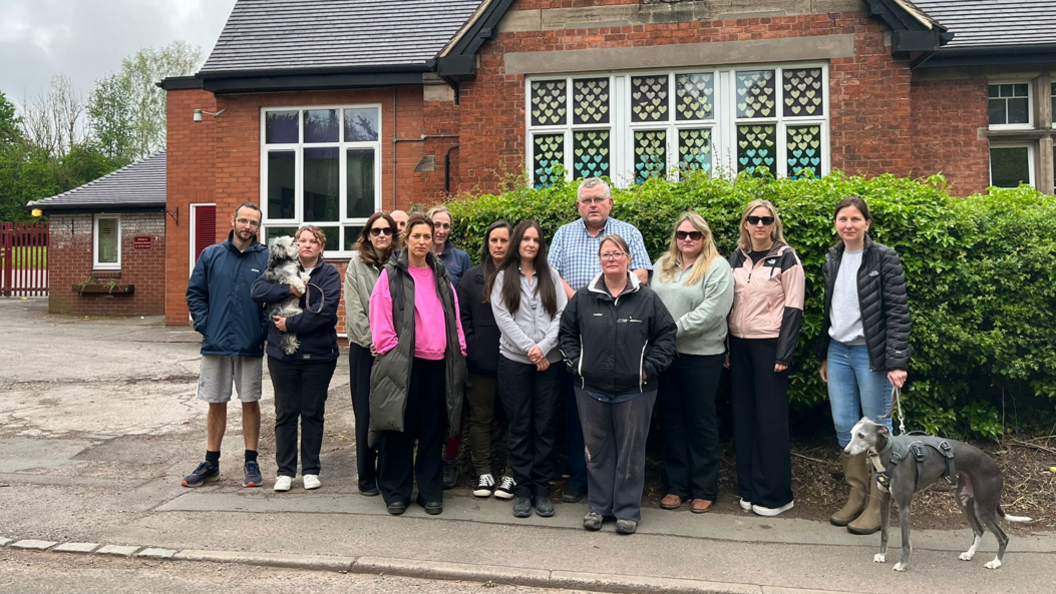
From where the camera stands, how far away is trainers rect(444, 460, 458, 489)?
19.9ft

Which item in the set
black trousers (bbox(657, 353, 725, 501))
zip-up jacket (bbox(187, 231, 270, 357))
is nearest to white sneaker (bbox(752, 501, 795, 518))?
black trousers (bbox(657, 353, 725, 501))

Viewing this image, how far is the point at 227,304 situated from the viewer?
19.5ft

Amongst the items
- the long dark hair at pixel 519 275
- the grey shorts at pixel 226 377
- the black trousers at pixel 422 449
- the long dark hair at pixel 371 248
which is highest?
the long dark hair at pixel 371 248

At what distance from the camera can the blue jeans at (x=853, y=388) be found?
508cm

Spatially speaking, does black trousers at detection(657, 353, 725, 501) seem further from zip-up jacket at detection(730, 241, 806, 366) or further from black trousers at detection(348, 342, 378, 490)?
black trousers at detection(348, 342, 378, 490)

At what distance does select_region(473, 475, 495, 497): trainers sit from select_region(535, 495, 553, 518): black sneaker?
0.50 m

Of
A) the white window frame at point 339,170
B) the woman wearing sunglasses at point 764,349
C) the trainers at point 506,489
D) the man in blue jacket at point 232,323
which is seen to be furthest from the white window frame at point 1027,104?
the man in blue jacket at point 232,323

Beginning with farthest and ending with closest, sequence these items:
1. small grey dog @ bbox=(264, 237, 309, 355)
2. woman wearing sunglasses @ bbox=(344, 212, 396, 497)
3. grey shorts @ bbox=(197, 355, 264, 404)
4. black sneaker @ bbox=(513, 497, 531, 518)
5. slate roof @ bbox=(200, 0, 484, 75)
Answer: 1. slate roof @ bbox=(200, 0, 484, 75)
2. grey shorts @ bbox=(197, 355, 264, 404)
3. small grey dog @ bbox=(264, 237, 309, 355)
4. woman wearing sunglasses @ bbox=(344, 212, 396, 497)
5. black sneaker @ bbox=(513, 497, 531, 518)

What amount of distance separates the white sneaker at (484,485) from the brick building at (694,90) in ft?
16.7

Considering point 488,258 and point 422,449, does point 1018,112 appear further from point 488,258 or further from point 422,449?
point 422,449

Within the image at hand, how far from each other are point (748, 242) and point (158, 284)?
59.1 feet

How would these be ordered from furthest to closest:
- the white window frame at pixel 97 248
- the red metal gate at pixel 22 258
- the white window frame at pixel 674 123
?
the red metal gate at pixel 22 258 → the white window frame at pixel 97 248 → the white window frame at pixel 674 123

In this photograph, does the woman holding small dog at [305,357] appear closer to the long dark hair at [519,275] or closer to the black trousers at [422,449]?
the black trousers at [422,449]

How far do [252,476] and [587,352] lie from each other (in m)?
2.79
